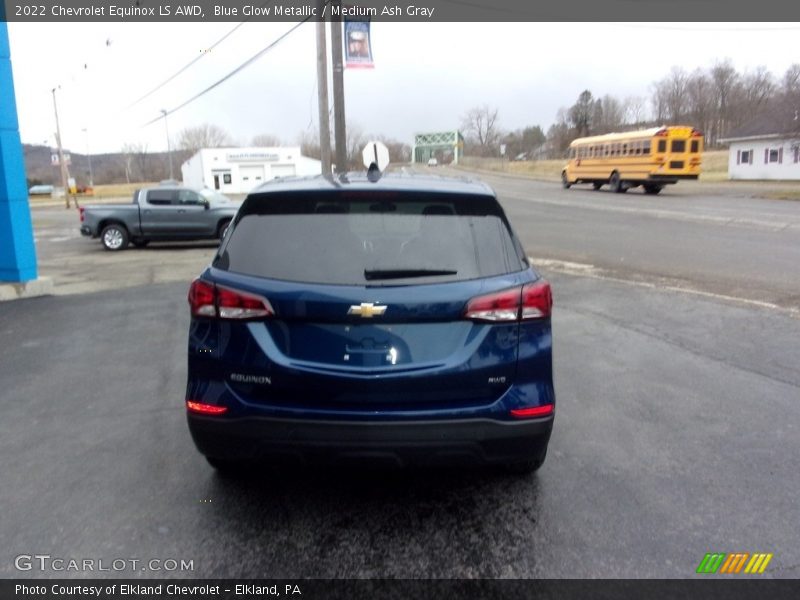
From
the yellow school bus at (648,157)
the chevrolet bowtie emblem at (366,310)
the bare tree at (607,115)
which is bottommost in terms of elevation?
the chevrolet bowtie emblem at (366,310)

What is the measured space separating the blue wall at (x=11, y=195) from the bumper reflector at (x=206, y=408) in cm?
839

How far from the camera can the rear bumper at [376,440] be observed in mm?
2908

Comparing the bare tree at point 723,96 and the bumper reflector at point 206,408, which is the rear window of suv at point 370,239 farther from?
the bare tree at point 723,96

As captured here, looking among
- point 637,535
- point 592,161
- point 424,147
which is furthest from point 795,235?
point 424,147

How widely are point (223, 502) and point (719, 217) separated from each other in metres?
20.1

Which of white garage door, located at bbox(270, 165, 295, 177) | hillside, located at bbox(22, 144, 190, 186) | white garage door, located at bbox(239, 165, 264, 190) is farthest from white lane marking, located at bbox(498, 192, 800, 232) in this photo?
hillside, located at bbox(22, 144, 190, 186)

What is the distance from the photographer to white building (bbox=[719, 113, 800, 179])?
133 ft

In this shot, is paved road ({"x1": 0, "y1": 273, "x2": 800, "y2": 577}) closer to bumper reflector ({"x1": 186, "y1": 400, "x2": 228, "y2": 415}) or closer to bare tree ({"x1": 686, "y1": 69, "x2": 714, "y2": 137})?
bumper reflector ({"x1": 186, "y1": 400, "x2": 228, "y2": 415})

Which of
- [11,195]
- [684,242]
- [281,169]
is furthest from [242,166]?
[11,195]

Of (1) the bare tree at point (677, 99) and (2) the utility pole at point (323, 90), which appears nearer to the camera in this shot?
(2) the utility pole at point (323, 90)

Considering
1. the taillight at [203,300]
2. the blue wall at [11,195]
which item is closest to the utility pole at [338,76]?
the blue wall at [11,195]

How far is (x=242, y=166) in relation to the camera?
230ft

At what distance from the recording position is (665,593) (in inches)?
106

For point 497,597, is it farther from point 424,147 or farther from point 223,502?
point 424,147
